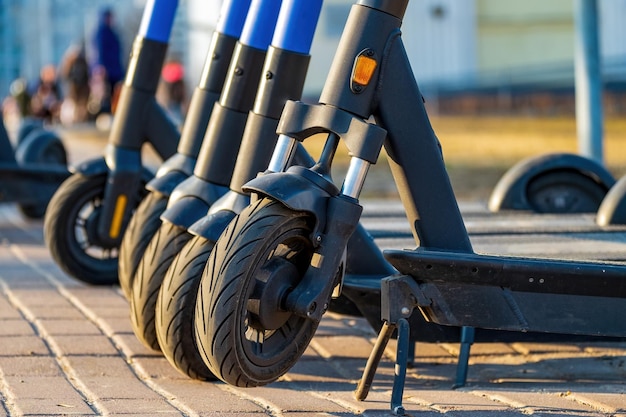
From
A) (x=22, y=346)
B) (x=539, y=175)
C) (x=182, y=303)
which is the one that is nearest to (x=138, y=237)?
(x=22, y=346)

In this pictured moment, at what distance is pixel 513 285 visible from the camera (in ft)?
11.7

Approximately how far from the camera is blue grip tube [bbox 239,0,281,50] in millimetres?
4043

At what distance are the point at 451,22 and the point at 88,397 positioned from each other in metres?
31.5

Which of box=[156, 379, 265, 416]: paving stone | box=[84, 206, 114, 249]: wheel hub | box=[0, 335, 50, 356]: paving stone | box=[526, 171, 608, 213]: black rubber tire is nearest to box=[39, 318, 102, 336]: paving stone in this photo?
box=[0, 335, 50, 356]: paving stone

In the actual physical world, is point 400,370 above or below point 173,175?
below

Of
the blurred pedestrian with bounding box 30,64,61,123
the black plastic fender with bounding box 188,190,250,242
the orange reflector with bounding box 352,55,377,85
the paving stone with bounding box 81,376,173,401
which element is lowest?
the blurred pedestrian with bounding box 30,64,61,123

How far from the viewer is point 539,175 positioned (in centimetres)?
617

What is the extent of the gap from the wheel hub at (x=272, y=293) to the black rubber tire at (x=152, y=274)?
642 mm

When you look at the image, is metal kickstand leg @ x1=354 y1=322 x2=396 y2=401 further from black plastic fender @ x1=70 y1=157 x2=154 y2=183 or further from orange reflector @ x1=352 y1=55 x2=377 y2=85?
black plastic fender @ x1=70 y1=157 x2=154 y2=183

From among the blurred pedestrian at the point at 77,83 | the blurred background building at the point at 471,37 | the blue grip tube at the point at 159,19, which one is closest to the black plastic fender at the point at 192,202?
the blue grip tube at the point at 159,19

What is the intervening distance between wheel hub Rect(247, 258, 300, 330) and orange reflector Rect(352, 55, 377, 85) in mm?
496

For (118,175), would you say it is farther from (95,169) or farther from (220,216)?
(220,216)

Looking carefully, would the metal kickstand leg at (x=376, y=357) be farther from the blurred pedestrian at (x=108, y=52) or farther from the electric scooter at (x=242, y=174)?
the blurred pedestrian at (x=108, y=52)

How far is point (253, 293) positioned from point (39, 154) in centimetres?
561
